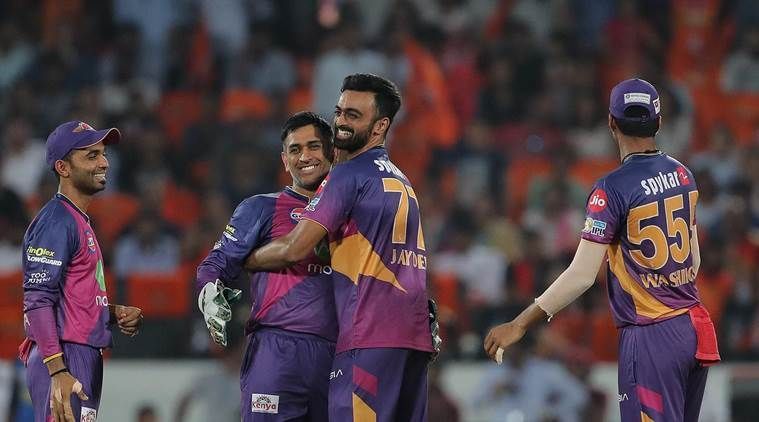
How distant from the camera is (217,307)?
7.76m

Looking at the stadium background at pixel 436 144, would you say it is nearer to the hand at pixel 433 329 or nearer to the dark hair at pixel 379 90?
the hand at pixel 433 329

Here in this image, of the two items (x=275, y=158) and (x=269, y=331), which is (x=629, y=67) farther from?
(x=269, y=331)

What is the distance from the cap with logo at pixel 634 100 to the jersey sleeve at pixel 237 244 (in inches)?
83.6

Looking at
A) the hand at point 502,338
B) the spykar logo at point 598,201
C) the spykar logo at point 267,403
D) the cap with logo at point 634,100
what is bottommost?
the spykar logo at point 267,403

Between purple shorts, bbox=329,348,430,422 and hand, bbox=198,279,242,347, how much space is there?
0.68 metres

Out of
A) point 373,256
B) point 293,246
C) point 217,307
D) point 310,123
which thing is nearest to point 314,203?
point 293,246

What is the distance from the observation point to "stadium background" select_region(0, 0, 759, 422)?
1269 cm

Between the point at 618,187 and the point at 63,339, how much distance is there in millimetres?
3183

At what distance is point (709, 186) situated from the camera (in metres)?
15.6

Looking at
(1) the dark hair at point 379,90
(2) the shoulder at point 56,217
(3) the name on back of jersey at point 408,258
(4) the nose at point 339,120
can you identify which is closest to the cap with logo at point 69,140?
(2) the shoulder at point 56,217

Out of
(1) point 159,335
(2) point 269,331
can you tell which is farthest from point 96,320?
(1) point 159,335

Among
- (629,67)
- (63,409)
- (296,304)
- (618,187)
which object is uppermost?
(629,67)

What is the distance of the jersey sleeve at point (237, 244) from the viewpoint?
8070mm

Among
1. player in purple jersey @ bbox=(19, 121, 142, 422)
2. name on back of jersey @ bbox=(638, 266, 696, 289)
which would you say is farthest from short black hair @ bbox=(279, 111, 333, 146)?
name on back of jersey @ bbox=(638, 266, 696, 289)
